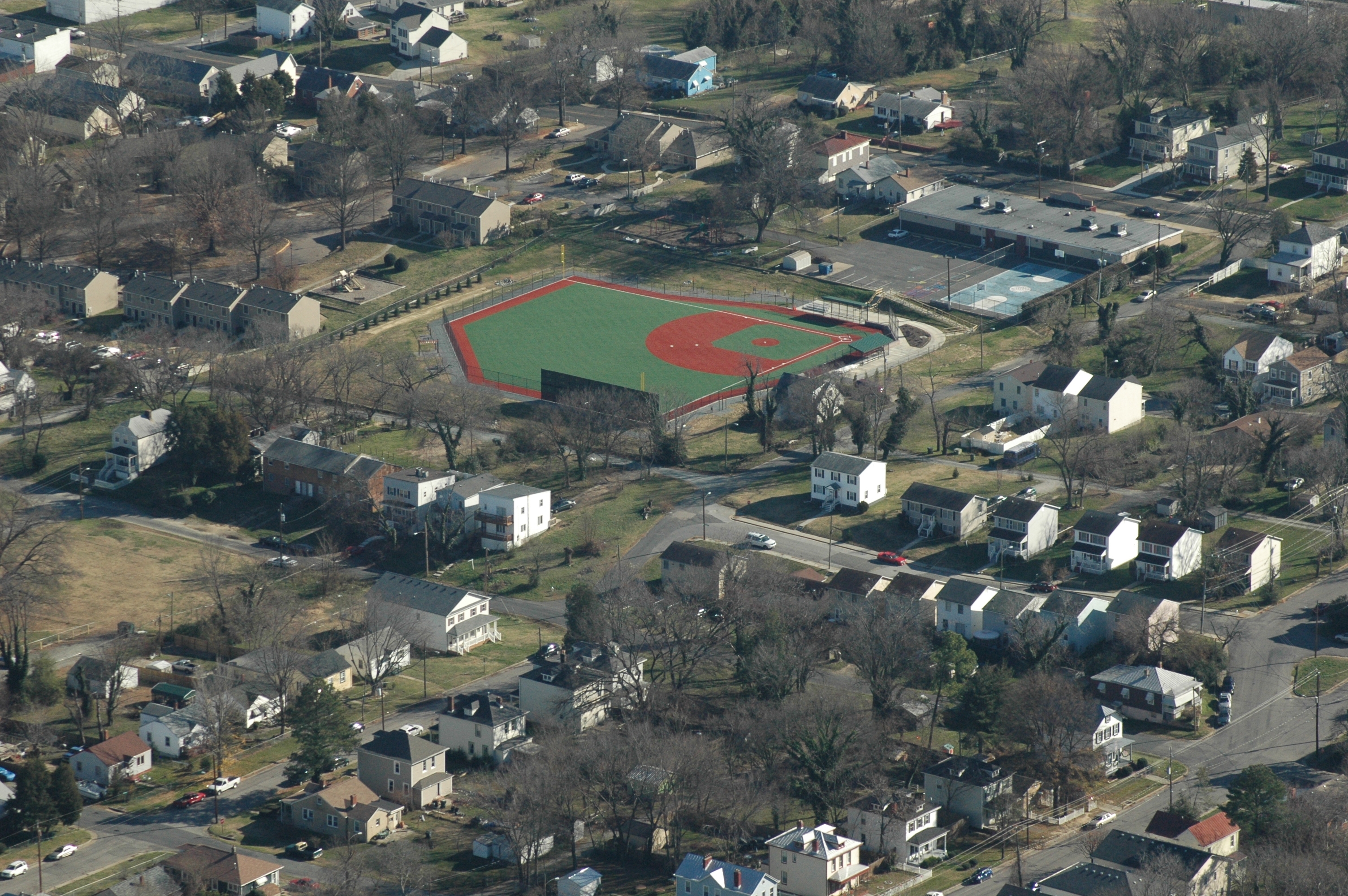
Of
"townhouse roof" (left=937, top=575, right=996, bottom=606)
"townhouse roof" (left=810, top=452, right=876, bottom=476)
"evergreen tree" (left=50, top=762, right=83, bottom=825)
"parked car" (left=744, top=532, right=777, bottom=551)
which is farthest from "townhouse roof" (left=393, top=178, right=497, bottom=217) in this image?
"evergreen tree" (left=50, top=762, right=83, bottom=825)

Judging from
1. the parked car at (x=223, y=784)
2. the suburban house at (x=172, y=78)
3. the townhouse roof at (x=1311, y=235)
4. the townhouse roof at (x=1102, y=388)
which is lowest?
the parked car at (x=223, y=784)

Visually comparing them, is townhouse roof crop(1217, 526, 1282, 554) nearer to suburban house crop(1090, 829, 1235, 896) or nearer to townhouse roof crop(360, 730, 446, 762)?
suburban house crop(1090, 829, 1235, 896)

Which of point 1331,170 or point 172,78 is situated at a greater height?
point 172,78

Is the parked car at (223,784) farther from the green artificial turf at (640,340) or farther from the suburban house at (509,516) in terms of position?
the green artificial turf at (640,340)

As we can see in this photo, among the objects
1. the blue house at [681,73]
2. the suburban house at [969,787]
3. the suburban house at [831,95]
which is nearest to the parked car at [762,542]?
the suburban house at [969,787]

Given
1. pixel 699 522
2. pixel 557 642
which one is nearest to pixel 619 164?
pixel 699 522

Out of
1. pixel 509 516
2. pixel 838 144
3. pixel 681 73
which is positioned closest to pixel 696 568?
pixel 509 516

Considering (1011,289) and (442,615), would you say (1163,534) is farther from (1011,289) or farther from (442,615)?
(1011,289)
